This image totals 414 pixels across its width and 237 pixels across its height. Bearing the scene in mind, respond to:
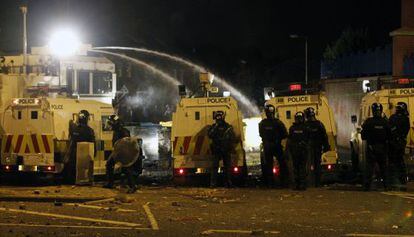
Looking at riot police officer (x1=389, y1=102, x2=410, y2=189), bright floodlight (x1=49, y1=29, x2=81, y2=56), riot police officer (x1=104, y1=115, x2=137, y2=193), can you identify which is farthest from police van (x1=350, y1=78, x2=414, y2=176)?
bright floodlight (x1=49, y1=29, x2=81, y2=56)

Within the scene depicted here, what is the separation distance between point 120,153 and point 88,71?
6.55 metres

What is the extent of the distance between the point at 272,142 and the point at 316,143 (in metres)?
0.99

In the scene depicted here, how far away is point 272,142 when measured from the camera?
56.3 ft

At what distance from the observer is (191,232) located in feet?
36.6

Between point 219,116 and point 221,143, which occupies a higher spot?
point 219,116

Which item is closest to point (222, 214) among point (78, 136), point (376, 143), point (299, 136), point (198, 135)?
point (299, 136)

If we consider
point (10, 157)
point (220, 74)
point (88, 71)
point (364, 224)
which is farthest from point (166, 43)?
point (364, 224)

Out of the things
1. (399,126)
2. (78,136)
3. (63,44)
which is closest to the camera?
(399,126)

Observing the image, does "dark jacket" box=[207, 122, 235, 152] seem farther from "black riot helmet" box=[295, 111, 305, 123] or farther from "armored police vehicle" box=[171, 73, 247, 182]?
"black riot helmet" box=[295, 111, 305, 123]

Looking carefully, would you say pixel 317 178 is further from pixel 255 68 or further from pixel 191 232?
pixel 255 68

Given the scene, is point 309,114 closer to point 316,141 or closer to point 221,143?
point 316,141

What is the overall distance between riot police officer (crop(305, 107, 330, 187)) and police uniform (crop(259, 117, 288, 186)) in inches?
25.2

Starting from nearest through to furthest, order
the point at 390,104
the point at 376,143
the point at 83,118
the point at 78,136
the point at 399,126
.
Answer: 1. the point at 376,143
2. the point at 399,126
3. the point at 78,136
4. the point at 83,118
5. the point at 390,104

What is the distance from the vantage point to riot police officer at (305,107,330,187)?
A: 16.8 meters
